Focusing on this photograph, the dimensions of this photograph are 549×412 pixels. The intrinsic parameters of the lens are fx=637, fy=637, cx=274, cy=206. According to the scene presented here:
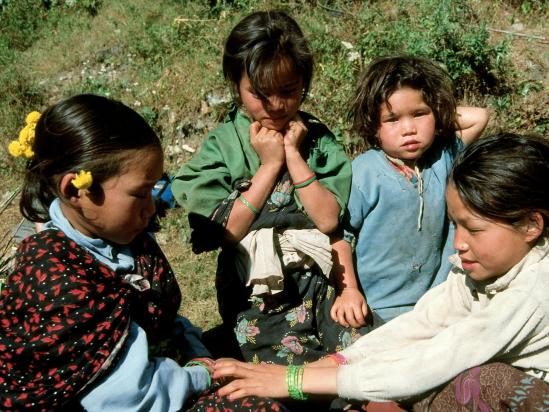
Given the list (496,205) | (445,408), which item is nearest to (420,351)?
(445,408)

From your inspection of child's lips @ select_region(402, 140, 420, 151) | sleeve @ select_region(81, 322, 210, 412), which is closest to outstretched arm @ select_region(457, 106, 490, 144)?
child's lips @ select_region(402, 140, 420, 151)

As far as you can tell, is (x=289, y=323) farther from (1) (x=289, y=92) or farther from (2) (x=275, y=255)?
(1) (x=289, y=92)

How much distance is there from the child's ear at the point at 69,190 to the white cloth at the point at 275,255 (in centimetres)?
82

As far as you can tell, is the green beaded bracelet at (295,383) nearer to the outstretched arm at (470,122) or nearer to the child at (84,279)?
the child at (84,279)

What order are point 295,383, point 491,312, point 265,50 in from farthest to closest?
point 265,50
point 295,383
point 491,312

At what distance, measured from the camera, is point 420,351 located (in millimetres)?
2342

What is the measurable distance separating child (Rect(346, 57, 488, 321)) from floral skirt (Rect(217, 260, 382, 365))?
0.29m

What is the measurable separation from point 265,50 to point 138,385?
144 centimetres

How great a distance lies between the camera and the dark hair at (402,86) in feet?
9.73

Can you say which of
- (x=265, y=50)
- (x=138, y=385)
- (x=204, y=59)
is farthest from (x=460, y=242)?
(x=204, y=59)

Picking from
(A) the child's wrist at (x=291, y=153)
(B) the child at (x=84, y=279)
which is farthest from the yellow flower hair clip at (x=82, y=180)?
(A) the child's wrist at (x=291, y=153)

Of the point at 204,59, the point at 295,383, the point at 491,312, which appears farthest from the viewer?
the point at 204,59

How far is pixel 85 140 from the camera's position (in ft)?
7.16

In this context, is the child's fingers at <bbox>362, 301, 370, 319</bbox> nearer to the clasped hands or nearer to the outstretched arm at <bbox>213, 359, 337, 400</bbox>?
the outstretched arm at <bbox>213, 359, 337, 400</bbox>
